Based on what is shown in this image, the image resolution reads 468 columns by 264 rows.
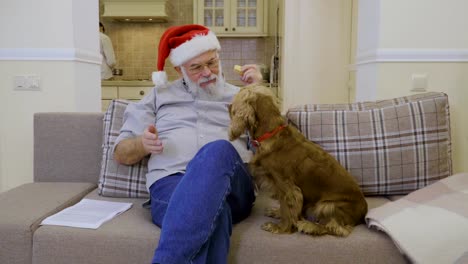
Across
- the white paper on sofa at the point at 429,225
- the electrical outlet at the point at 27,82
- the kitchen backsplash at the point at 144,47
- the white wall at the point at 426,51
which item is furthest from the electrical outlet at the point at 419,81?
the kitchen backsplash at the point at 144,47

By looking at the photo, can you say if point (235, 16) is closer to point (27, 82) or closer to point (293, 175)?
point (27, 82)

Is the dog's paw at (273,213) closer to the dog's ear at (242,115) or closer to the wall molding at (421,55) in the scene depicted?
the dog's ear at (242,115)

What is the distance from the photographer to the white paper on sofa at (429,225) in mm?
1339

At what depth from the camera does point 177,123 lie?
1792 mm

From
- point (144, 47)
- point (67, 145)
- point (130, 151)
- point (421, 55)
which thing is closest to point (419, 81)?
point (421, 55)

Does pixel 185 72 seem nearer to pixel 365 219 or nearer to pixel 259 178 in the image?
pixel 259 178

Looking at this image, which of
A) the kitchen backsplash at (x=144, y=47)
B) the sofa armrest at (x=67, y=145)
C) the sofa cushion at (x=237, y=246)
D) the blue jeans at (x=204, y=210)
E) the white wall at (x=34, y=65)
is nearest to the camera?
the blue jeans at (x=204, y=210)

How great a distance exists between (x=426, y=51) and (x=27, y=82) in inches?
84.5

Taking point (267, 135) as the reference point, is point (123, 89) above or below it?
above

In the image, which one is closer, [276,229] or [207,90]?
[276,229]

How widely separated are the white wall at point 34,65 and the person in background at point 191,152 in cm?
74

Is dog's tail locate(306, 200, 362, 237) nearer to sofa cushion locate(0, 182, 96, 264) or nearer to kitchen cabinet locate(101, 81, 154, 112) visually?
sofa cushion locate(0, 182, 96, 264)

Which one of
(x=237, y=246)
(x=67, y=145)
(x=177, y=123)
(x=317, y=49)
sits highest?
(x=317, y=49)

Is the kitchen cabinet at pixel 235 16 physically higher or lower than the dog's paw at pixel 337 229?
higher
